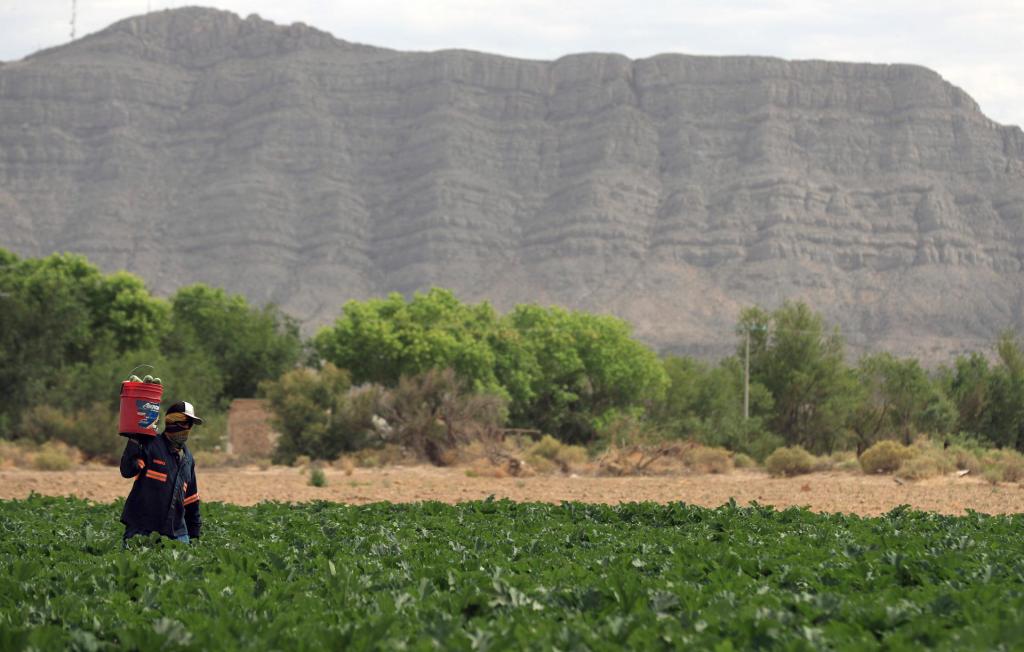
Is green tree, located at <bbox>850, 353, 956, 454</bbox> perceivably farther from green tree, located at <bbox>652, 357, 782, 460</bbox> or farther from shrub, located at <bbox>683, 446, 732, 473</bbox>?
shrub, located at <bbox>683, 446, 732, 473</bbox>

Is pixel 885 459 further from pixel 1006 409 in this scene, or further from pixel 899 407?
pixel 1006 409

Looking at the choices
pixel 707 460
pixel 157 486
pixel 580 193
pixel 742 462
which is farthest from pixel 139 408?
pixel 580 193

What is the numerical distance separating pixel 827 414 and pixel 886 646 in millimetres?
56362

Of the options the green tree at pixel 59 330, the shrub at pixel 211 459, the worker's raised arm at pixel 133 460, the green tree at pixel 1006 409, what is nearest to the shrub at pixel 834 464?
the shrub at pixel 211 459

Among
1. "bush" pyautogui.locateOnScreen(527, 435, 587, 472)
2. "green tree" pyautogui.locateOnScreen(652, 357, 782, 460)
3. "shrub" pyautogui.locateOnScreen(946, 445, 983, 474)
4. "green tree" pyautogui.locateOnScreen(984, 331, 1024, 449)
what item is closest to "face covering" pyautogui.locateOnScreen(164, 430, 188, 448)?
"bush" pyautogui.locateOnScreen(527, 435, 587, 472)

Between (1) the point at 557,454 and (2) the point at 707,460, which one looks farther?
(1) the point at 557,454

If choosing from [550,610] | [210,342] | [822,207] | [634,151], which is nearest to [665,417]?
[210,342]

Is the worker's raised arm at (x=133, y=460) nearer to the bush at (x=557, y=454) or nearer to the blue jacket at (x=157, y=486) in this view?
the blue jacket at (x=157, y=486)

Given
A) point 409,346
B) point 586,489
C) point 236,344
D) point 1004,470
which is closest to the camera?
point 586,489

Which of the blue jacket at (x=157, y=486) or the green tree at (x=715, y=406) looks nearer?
the blue jacket at (x=157, y=486)

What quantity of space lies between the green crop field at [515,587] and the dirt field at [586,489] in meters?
11.7

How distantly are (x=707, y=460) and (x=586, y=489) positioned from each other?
9.41 metres

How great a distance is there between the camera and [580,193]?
177 m

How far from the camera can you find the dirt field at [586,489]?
2791cm
